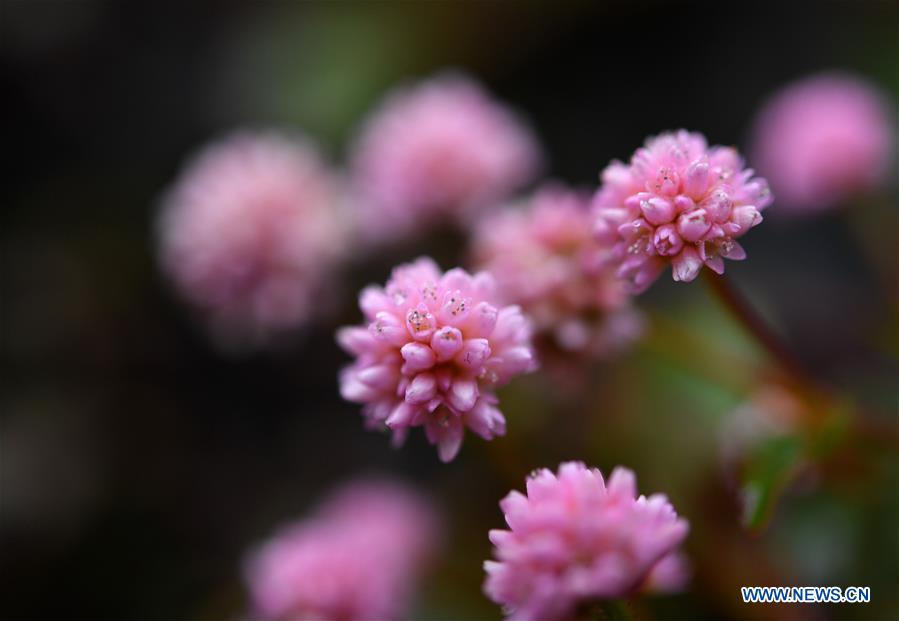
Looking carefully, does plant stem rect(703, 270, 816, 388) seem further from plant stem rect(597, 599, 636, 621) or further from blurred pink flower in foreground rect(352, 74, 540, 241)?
blurred pink flower in foreground rect(352, 74, 540, 241)

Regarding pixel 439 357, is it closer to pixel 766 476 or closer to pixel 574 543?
pixel 574 543

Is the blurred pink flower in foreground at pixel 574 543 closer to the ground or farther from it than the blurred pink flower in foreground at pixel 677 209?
closer to the ground

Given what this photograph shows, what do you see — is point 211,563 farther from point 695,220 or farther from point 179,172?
point 695,220

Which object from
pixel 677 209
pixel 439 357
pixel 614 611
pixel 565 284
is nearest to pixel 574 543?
pixel 614 611

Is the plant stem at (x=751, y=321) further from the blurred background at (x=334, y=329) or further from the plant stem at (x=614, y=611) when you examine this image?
the plant stem at (x=614, y=611)

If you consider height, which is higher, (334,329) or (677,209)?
(334,329)

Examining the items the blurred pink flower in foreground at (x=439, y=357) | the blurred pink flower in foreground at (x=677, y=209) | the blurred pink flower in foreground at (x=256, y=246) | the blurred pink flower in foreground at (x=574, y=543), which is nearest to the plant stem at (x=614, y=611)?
the blurred pink flower in foreground at (x=574, y=543)

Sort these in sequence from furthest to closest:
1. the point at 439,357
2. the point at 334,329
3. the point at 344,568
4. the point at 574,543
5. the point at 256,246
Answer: the point at 334,329 < the point at 256,246 < the point at 344,568 < the point at 439,357 < the point at 574,543
